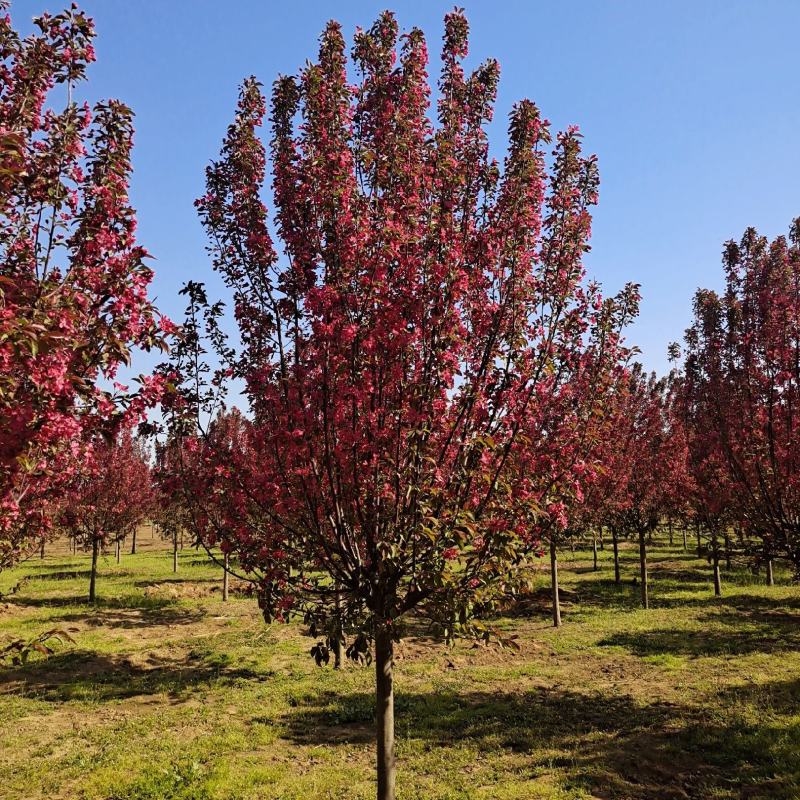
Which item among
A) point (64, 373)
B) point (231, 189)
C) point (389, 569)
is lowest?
point (389, 569)

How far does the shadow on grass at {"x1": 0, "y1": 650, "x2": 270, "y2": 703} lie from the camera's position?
12727 millimetres

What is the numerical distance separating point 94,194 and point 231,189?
5.20 ft

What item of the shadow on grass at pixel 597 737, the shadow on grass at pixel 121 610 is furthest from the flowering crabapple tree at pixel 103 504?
the shadow on grass at pixel 597 737

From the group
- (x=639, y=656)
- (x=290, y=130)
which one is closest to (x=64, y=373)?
(x=290, y=130)

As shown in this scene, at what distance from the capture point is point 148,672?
14.3 meters

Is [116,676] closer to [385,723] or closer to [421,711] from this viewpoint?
[421,711]

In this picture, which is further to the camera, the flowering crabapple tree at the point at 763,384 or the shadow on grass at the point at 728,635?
the shadow on grass at the point at 728,635

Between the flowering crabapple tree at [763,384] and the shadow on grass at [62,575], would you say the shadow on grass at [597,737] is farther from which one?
the shadow on grass at [62,575]

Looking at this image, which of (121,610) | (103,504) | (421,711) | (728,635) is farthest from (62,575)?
(728,635)

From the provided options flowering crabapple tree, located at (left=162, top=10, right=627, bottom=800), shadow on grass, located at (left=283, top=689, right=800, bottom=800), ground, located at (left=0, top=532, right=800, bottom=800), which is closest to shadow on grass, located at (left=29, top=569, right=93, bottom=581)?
ground, located at (left=0, top=532, right=800, bottom=800)

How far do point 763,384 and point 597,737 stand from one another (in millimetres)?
7441

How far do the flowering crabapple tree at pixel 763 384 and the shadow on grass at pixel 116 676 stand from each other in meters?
11.7

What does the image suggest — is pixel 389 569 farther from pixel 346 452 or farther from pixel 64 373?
pixel 64 373

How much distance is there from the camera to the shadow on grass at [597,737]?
8.48 meters
